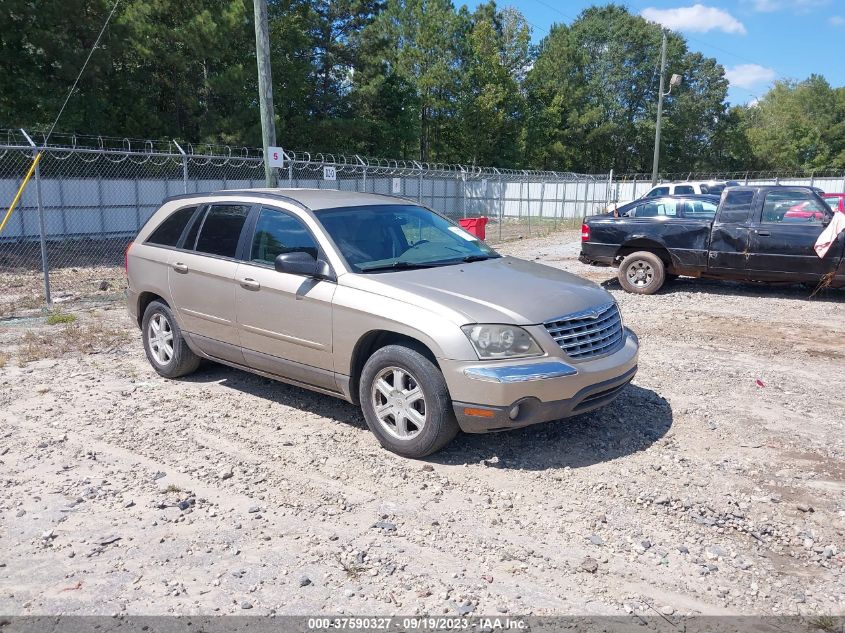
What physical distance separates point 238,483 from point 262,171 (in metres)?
22.6

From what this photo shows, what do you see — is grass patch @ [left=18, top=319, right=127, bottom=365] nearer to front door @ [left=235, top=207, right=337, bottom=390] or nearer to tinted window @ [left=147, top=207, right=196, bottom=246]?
tinted window @ [left=147, top=207, right=196, bottom=246]

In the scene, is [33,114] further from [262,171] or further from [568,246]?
[568,246]

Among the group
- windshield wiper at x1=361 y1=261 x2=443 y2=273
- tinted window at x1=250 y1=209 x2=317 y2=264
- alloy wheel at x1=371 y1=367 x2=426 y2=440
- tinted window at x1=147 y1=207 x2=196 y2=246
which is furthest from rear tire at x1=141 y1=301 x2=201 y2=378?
alloy wheel at x1=371 y1=367 x2=426 y2=440

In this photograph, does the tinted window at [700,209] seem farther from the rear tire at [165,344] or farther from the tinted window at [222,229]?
the rear tire at [165,344]

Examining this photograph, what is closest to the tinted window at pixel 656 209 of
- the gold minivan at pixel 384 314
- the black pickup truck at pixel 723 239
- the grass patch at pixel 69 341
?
the black pickup truck at pixel 723 239

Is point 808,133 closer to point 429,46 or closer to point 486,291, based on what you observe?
point 429,46

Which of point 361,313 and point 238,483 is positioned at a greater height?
point 361,313

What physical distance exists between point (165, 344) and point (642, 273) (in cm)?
775

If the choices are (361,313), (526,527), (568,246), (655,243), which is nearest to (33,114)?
(568,246)

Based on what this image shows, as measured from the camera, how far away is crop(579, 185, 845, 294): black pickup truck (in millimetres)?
10016

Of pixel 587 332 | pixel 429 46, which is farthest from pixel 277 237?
pixel 429 46

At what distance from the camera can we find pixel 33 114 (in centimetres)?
2017

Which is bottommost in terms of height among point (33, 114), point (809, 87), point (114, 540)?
point (114, 540)

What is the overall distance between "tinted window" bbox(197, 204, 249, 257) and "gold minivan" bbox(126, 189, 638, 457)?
0.01 metres
